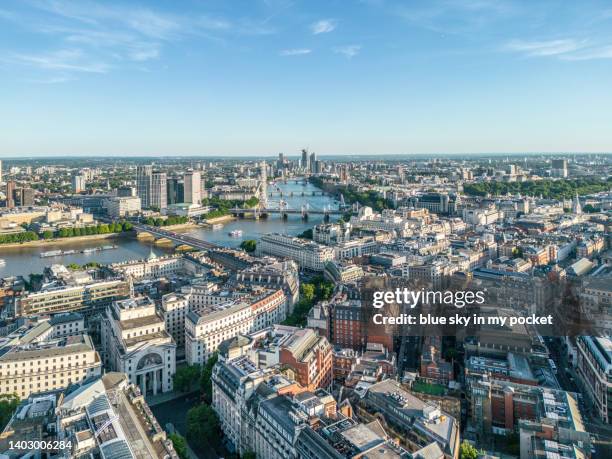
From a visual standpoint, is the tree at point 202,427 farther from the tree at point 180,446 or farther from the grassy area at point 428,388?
the grassy area at point 428,388

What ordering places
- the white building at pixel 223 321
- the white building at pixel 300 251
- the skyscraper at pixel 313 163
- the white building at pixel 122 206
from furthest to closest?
the skyscraper at pixel 313 163 → the white building at pixel 122 206 → the white building at pixel 300 251 → the white building at pixel 223 321

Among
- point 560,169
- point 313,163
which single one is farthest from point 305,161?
point 560,169

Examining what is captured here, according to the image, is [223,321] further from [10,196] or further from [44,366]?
[10,196]

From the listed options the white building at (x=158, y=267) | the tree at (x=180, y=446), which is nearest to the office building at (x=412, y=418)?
the tree at (x=180, y=446)

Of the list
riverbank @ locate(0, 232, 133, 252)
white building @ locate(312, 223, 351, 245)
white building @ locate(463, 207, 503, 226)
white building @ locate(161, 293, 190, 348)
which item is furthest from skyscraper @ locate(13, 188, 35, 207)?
white building @ locate(463, 207, 503, 226)

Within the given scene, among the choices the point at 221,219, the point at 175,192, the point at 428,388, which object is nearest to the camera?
the point at 428,388

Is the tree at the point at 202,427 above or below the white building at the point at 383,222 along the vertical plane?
below
